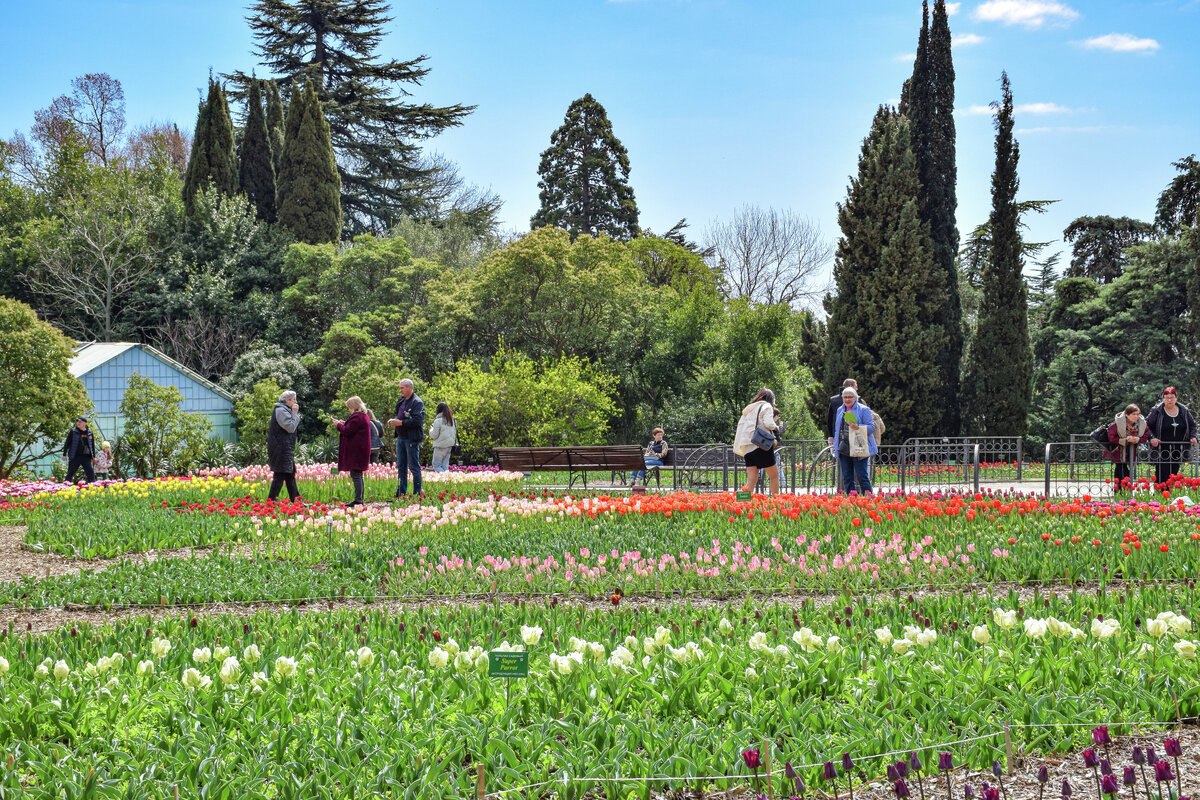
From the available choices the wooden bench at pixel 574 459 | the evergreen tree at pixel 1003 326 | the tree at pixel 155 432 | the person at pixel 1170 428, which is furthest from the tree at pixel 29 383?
the evergreen tree at pixel 1003 326

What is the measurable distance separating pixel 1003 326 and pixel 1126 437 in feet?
40.9

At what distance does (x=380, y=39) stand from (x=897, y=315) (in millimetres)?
24676

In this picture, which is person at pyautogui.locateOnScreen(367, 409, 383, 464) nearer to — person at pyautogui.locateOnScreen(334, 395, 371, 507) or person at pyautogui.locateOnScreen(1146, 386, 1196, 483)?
person at pyautogui.locateOnScreen(334, 395, 371, 507)

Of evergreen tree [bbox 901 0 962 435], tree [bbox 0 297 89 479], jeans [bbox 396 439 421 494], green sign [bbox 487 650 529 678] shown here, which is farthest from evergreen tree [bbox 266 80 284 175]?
green sign [bbox 487 650 529 678]

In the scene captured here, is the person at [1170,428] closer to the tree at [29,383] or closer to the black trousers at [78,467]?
the black trousers at [78,467]

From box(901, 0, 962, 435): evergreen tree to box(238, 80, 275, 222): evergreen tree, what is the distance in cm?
2345

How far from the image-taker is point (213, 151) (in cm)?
3434

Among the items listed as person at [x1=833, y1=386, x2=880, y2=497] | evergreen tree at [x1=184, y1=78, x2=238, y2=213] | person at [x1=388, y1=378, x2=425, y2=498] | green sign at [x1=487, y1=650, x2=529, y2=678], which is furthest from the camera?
evergreen tree at [x1=184, y1=78, x2=238, y2=213]

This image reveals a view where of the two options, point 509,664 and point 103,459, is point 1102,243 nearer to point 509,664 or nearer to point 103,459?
point 103,459

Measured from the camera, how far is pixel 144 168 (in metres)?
36.0

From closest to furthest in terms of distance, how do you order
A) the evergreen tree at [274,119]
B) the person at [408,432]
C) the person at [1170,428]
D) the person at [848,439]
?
the person at [848,439]
the person at [1170,428]
the person at [408,432]
the evergreen tree at [274,119]

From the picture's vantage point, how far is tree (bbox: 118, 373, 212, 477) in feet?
69.3

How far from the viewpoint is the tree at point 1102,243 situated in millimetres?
33500

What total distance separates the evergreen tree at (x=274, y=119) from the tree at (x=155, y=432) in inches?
652
